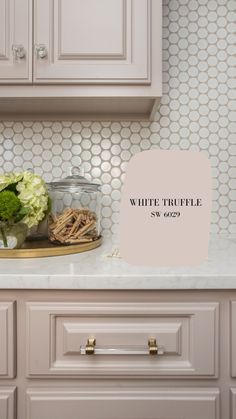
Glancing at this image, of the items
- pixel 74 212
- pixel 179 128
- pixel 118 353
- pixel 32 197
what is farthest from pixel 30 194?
A: pixel 179 128

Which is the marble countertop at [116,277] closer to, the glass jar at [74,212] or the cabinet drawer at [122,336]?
the cabinet drawer at [122,336]

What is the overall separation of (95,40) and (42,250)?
650 mm

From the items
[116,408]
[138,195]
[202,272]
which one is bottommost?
[116,408]

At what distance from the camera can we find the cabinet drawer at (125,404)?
2.76ft

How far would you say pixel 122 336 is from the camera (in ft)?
2.78

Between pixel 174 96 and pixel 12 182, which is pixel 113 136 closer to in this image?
pixel 174 96

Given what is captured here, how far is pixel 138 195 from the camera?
1.04 meters

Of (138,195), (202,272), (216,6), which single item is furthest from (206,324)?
(216,6)

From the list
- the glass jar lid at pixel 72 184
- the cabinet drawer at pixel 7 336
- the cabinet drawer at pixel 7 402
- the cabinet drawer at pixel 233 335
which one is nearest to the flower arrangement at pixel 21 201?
the glass jar lid at pixel 72 184

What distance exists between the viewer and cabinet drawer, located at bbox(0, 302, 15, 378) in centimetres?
83

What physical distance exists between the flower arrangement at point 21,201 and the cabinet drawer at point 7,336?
10.3 inches

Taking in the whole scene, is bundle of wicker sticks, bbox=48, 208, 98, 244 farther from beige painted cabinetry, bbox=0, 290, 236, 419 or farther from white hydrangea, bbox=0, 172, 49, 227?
beige painted cabinetry, bbox=0, 290, 236, 419

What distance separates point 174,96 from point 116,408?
112 centimetres

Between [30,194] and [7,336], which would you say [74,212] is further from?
[7,336]
